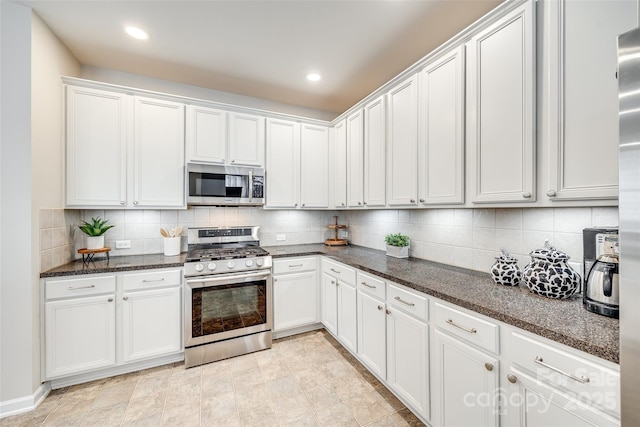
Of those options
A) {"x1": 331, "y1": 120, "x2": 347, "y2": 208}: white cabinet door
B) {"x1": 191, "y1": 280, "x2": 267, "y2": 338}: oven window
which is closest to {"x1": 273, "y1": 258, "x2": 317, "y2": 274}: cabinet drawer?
{"x1": 191, "y1": 280, "x2": 267, "y2": 338}: oven window

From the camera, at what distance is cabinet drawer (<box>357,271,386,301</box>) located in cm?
201

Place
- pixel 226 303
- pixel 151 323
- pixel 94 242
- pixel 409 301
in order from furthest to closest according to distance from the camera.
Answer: pixel 226 303 < pixel 94 242 < pixel 151 323 < pixel 409 301

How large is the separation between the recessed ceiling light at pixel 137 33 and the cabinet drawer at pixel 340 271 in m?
2.59

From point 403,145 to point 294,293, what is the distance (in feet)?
6.13

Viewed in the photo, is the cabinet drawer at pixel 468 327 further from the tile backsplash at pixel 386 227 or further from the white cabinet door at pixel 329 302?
the white cabinet door at pixel 329 302

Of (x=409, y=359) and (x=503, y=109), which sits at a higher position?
(x=503, y=109)

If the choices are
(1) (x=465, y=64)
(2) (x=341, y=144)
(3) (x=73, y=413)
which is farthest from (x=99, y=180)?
(1) (x=465, y=64)

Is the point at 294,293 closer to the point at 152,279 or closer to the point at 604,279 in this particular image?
the point at 152,279

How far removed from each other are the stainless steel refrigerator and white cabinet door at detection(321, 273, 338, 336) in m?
2.08

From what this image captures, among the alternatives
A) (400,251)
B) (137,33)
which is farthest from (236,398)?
(137,33)

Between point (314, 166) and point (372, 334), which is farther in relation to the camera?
point (314, 166)

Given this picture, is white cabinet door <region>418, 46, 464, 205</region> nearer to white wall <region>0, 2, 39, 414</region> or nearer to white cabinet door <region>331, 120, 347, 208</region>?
white cabinet door <region>331, 120, 347, 208</region>

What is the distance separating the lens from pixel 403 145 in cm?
220

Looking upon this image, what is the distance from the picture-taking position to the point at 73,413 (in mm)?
1835
